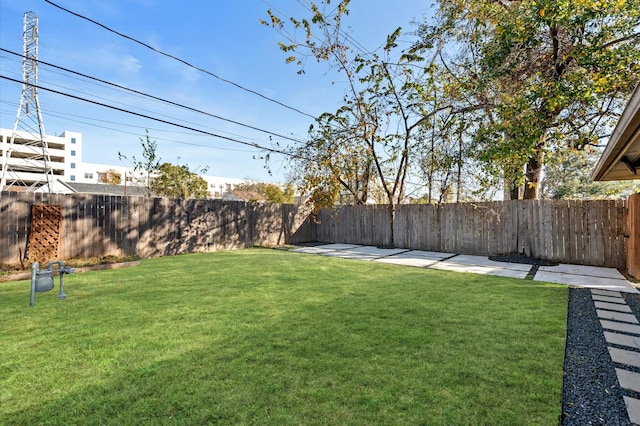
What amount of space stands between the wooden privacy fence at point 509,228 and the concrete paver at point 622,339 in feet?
14.8

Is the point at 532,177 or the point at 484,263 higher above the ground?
the point at 532,177

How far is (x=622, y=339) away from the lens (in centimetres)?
242

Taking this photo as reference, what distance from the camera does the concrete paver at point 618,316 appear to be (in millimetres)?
2871

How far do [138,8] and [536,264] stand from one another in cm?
994

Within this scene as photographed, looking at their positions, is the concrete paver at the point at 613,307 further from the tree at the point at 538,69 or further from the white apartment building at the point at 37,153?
the white apartment building at the point at 37,153

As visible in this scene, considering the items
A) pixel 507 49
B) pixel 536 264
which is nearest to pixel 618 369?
pixel 536 264

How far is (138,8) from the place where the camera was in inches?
237

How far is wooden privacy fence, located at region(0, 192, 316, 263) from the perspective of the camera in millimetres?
5841

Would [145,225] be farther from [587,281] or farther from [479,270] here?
[587,281]

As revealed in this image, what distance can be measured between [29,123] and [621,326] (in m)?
28.2

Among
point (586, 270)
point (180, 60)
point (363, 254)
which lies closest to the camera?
point (586, 270)

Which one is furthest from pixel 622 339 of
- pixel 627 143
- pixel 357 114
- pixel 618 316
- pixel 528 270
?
pixel 357 114

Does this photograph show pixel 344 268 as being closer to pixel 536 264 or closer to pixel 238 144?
pixel 536 264

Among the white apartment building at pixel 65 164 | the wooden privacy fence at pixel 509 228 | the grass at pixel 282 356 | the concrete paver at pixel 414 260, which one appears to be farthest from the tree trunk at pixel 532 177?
the white apartment building at pixel 65 164
